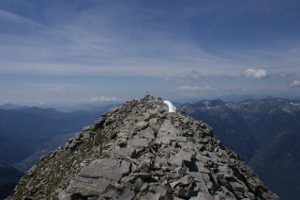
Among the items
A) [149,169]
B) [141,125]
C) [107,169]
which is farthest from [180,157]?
[141,125]

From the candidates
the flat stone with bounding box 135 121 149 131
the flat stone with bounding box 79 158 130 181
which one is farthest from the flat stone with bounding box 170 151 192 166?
the flat stone with bounding box 135 121 149 131

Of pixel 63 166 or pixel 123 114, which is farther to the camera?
pixel 123 114

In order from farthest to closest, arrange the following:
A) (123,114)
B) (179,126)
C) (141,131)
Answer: (123,114), (179,126), (141,131)

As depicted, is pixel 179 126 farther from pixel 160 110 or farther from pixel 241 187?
pixel 241 187

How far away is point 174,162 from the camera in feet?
82.8

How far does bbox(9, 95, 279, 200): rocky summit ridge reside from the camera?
21.0 m

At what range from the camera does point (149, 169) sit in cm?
2327

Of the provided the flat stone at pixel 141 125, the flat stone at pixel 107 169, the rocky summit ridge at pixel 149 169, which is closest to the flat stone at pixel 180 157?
the rocky summit ridge at pixel 149 169

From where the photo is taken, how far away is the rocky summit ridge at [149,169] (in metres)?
21.0

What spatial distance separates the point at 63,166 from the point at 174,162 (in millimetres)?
19275

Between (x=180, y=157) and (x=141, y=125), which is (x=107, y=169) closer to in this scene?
(x=180, y=157)

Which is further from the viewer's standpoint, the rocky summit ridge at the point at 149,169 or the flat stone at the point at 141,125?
the flat stone at the point at 141,125

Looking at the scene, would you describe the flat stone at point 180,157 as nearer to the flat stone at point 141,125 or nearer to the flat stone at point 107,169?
the flat stone at point 107,169

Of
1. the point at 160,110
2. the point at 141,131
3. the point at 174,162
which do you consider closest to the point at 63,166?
the point at 141,131
